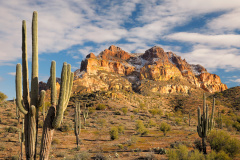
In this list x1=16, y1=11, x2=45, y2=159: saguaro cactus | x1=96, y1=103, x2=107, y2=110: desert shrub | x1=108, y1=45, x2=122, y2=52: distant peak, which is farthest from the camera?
x1=108, y1=45, x2=122, y2=52: distant peak

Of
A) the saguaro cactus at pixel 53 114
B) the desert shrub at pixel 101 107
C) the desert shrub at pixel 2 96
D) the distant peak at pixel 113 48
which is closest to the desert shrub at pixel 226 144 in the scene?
the saguaro cactus at pixel 53 114

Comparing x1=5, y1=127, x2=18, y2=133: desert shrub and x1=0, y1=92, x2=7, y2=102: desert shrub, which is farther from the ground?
x1=0, y1=92, x2=7, y2=102: desert shrub

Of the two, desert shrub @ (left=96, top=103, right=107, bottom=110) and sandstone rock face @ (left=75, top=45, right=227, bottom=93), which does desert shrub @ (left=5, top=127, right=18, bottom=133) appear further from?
sandstone rock face @ (left=75, top=45, right=227, bottom=93)

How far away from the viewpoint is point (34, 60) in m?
6.19

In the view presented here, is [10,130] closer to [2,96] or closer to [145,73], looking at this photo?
[2,96]

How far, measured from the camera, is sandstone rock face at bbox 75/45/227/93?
9488 centimetres

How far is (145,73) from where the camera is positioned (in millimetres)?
118375

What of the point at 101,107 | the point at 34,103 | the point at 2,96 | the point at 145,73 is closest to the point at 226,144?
the point at 34,103

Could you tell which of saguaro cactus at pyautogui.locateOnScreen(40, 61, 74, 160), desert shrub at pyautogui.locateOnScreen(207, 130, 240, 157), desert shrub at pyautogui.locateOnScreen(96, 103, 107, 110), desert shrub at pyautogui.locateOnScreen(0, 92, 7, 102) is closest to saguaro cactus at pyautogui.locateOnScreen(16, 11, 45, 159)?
saguaro cactus at pyautogui.locateOnScreen(40, 61, 74, 160)

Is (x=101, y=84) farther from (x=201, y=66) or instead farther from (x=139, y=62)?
(x=201, y=66)

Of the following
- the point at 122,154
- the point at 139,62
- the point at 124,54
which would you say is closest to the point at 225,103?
the point at 122,154

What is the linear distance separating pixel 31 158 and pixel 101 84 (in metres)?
84.4

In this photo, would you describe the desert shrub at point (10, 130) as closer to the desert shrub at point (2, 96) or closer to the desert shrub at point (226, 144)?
the desert shrub at point (226, 144)

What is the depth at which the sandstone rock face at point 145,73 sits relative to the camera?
94875mm
